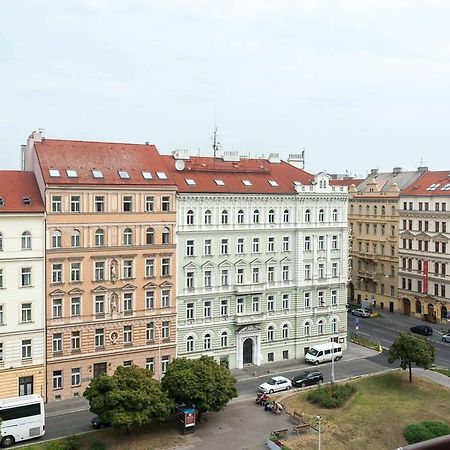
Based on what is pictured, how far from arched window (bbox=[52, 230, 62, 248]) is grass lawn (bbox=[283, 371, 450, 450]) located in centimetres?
2464

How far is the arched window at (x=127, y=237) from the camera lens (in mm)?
55219

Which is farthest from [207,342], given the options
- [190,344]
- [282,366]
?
[282,366]

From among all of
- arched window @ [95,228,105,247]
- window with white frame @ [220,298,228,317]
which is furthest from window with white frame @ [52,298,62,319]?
window with white frame @ [220,298,228,317]

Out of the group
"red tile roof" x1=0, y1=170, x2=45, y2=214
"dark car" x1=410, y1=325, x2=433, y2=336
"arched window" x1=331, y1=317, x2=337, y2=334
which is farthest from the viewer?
"dark car" x1=410, y1=325, x2=433, y2=336

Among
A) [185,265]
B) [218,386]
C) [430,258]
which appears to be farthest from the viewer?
[430,258]

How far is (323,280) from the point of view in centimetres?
6656

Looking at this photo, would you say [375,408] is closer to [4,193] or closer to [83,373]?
[83,373]

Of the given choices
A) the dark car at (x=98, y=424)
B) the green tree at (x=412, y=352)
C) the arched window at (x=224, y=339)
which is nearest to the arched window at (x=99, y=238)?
the dark car at (x=98, y=424)

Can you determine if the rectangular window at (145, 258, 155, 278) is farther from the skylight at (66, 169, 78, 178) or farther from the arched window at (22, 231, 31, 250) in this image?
the arched window at (22, 231, 31, 250)

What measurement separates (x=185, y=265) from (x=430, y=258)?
43622 millimetres

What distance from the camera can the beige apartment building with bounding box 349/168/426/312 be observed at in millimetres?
91750

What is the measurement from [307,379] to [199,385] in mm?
15247

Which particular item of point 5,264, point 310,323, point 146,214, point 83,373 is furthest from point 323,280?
point 5,264

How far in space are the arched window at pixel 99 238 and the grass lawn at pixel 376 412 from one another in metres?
22.0
